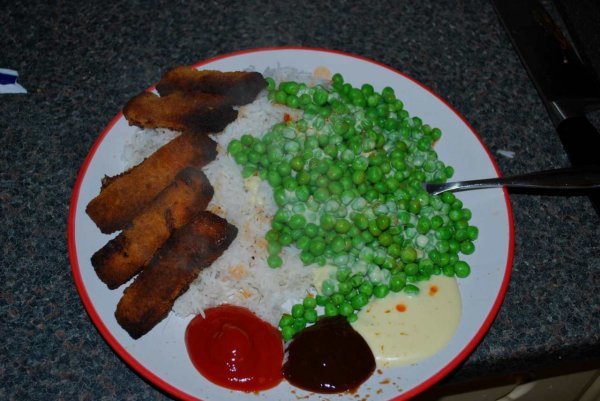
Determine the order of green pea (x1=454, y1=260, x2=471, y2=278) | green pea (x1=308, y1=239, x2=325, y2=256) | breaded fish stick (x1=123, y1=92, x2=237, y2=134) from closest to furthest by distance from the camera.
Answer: green pea (x1=454, y1=260, x2=471, y2=278)
green pea (x1=308, y1=239, x2=325, y2=256)
breaded fish stick (x1=123, y1=92, x2=237, y2=134)

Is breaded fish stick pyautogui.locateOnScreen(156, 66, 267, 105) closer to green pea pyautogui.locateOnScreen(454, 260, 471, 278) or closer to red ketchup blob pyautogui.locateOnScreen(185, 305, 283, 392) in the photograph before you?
red ketchup blob pyautogui.locateOnScreen(185, 305, 283, 392)

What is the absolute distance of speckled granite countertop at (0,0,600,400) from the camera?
8.43ft

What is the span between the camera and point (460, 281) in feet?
8.55

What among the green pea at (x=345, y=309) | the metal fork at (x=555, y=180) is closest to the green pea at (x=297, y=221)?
the green pea at (x=345, y=309)

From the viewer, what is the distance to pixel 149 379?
227cm

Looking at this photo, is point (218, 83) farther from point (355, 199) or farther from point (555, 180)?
point (555, 180)

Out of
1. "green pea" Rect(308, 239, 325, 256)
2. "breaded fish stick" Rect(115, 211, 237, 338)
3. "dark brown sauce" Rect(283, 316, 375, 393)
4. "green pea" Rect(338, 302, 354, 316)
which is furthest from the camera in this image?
"green pea" Rect(308, 239, 325, 256)

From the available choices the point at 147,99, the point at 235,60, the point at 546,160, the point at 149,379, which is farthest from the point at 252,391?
the point at 546,160

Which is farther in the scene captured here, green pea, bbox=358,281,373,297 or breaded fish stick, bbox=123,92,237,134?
breaded fish stick, bbox=123,92,237,134

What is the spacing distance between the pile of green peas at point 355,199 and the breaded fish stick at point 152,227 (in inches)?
14.6

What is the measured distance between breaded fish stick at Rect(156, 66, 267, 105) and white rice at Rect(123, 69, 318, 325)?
4.3 inches

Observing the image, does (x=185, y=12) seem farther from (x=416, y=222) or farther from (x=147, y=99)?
(x=416, y=222)

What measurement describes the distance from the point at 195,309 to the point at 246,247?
39 cm

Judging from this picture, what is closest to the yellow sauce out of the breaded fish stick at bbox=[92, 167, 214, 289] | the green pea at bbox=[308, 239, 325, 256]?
the green pea at bbox=[308, 239, 325, 256]
